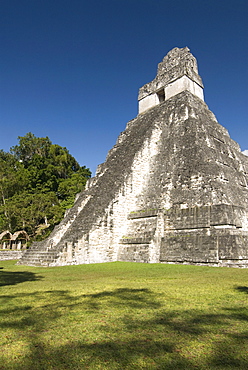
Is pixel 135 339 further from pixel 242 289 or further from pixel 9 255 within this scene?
pixel 9 255

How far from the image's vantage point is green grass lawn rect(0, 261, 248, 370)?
82.1 inches

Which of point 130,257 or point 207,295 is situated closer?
point 207,295

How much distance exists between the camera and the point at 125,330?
9.00ft

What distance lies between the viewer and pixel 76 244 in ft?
36.6

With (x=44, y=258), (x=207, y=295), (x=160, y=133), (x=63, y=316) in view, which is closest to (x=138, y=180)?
(x=160, y=133)

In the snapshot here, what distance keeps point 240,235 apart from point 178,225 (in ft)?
8.76

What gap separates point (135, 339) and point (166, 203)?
1037 cm

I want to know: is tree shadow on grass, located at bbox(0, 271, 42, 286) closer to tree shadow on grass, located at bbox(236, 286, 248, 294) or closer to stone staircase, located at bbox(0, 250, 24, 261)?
tree shadow on grass, located at bbox(236, 286, 248, 294)

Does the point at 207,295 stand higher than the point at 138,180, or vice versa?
the point at 138,180

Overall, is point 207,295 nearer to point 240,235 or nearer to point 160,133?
point 240,235

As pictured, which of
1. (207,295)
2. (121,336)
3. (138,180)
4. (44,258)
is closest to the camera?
(121,336)

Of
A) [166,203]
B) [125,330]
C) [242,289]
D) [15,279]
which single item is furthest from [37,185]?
[125,330]

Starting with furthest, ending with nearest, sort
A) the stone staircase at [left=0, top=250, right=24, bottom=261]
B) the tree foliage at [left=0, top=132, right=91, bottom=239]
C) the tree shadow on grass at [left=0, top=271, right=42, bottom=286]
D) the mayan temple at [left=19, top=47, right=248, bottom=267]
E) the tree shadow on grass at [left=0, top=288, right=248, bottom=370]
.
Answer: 1. the tree foliage at [left=0, top=132, right=91, bottom=239]
2. the stone staircase at [left=0, top=250, right=24, bottom=261]
3. the mayan temple at [left=19, top=47, right=248, bottom=267]
4. the tree shadow on grass at [left=0, top=271, right=42, bottom=286]
5. the tree shadow on grass at [left=0, top=288, right=248, bottom=370]

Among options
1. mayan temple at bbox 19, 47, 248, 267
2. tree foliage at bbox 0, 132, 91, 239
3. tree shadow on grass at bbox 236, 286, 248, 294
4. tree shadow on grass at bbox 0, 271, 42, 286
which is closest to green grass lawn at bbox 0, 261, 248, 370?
tree shadow on grass at bbox 236, 286, 248, 294
